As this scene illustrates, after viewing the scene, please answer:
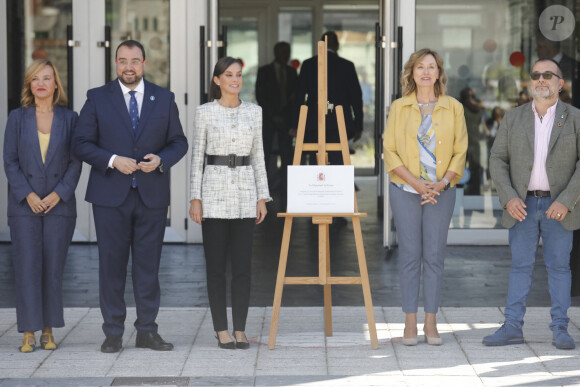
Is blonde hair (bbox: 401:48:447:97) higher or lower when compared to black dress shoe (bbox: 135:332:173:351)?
higher

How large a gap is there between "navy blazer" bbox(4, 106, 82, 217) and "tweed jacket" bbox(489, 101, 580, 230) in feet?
8.13

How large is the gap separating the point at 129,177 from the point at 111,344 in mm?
944

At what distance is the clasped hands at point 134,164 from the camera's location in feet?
19.2

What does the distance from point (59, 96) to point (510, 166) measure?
263 cm

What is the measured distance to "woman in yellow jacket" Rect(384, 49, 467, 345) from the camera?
19.9 feet

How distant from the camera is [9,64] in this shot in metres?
10.1

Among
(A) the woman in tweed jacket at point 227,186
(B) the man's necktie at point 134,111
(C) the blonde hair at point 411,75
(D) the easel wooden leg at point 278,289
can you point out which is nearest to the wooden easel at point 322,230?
(D) the easel wooden leg at point 278,289

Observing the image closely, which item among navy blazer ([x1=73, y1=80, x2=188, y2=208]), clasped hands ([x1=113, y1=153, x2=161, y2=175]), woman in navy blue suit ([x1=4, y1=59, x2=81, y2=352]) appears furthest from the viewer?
woman in navy blue suit ([x1=4, y1=59, x2=81, y2=352])

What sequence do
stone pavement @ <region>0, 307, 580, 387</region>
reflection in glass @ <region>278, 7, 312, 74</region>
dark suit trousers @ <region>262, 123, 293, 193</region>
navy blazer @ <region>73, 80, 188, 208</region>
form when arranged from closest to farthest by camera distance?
stone pavement @ <region>0, 307, 580, 387</region> < navy blazer @ <region>73, 80, 188, 208</region> < dark suit trousers @ <region>262, 123, 293, 193</region> < reflection in glass @ <region>278, 7, 312, 74</region>

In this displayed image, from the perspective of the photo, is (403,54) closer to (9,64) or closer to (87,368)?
(9,64)

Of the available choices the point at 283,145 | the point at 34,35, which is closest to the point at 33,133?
the point at 34,35

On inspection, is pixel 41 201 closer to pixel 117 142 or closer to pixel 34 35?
pixel 117 142

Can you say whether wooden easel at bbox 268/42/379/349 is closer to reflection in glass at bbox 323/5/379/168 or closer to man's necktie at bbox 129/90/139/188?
man's necktie at bbox 129/90/139/188

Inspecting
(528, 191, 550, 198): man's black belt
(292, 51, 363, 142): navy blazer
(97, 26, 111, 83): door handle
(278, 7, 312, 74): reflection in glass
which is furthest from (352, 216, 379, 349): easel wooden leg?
(278, 7, 312, 74): reflection in glass
